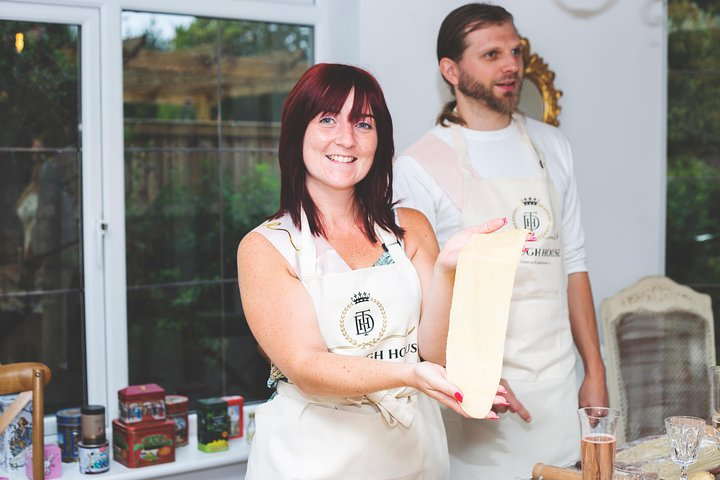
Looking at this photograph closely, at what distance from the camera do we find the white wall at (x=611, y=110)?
3262 mm

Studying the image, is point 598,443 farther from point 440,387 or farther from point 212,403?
point 212,403

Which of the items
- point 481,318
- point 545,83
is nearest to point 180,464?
point 481,318

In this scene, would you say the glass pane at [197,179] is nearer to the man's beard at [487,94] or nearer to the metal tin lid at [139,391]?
the metal tin lid at [139,391]

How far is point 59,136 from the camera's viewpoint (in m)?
2.76

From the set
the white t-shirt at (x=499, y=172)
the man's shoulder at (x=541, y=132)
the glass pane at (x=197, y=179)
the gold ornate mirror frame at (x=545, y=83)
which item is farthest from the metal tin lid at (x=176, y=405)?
the gold ornate mirror frame at (x=545, y=83)

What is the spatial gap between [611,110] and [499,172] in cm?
107

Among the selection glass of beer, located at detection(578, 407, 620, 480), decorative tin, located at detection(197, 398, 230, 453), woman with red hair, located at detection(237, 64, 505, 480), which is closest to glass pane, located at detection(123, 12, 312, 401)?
decorative tin, located at detection(197, 398, 230, 453)

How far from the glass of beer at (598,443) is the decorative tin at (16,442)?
5.06 feet

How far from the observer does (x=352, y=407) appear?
1915mm

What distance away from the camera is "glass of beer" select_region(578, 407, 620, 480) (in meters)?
1.49

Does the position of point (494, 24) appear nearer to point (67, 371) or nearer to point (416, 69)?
point (416, 69)

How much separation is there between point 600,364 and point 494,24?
0.99 meters

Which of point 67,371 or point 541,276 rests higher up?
point 541,276

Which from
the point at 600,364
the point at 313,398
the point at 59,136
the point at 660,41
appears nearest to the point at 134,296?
the point at 59,136
